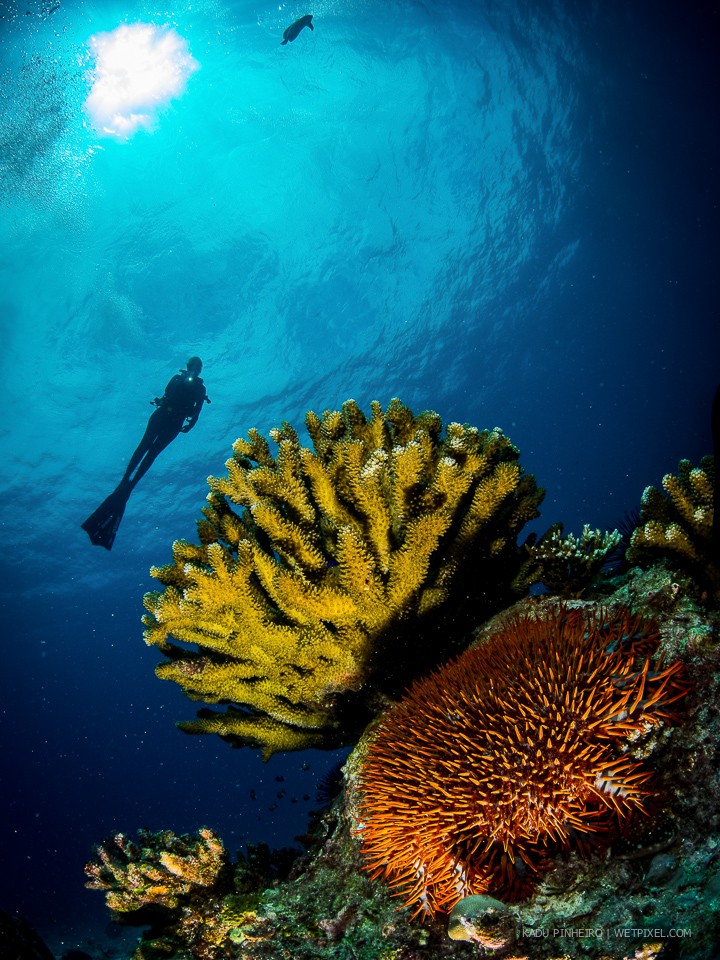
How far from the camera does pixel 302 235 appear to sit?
105 ft

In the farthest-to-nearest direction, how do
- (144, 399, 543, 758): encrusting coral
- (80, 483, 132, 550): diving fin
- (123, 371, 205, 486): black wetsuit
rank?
(123, 371, 205, 486): black wetsuit → (80, 483, 132, 550): diving fin → (144, 399, 543, 758): encrusting coral

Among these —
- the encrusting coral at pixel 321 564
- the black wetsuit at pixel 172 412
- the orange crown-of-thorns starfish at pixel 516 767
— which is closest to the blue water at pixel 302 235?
the black wetsuit at pixel 172 412

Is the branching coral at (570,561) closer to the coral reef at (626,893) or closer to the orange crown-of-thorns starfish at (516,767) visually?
the coral reef at (626,893)

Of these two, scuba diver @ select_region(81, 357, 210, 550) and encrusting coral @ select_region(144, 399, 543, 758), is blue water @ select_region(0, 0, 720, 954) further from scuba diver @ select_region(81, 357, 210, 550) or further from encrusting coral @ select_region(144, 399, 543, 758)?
encrusting coral @ select_region(144, 399, 543, 758)

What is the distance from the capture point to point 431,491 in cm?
298

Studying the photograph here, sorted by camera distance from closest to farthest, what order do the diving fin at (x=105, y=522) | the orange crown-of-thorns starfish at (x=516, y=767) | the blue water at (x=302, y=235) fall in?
the orange crown-of-thorns starfish at (x=516, y=767) < the diving fin at (x=105, y=522) < the blue water at (x=302, y=235)

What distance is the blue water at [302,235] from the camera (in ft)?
79.6

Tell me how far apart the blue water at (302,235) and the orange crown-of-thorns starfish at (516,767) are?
15.1 metres

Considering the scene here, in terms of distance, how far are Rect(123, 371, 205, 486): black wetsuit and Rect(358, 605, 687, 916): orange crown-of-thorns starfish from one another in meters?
13.4

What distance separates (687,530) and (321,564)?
222 cm

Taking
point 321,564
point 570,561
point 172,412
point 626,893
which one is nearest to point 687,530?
point 570,561

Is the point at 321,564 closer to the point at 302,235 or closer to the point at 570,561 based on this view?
the point at 570,561

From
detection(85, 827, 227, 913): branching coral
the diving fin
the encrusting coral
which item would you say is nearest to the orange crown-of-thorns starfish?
the encrusting coral

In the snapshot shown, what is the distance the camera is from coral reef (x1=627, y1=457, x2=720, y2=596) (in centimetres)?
250
